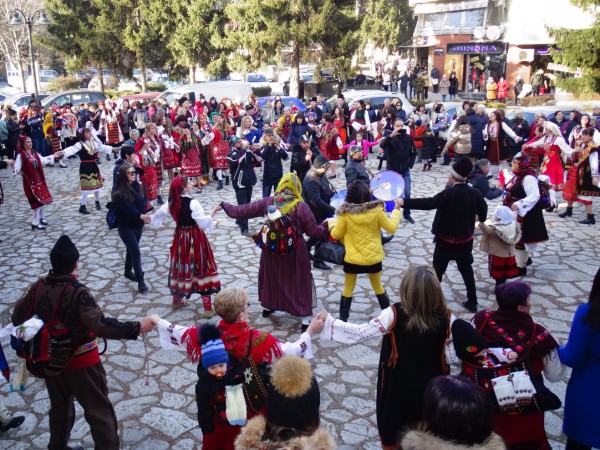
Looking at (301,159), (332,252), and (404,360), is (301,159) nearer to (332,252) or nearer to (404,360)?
(332,252)

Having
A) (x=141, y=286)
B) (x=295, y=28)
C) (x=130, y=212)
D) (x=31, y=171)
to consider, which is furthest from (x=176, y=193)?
(x=295, y=28)

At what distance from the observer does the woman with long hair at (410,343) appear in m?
3.73

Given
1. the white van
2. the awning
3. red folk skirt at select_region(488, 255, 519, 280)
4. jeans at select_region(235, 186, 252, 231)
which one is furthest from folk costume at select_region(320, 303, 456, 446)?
the awning

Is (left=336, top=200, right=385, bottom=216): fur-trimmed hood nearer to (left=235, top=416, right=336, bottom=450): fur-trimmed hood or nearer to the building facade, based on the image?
(left=235, top=416, right=336, bottom=450): fur-trimmed hood

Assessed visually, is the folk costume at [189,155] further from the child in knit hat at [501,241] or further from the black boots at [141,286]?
the child in knit hat at [501,241]

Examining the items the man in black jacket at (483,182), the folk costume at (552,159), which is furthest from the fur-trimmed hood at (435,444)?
the folk costume at (552,159)

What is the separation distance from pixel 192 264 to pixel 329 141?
800 cm

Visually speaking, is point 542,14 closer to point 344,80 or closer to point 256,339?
point 344,80

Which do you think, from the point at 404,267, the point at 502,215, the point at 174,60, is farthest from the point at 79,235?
the point at 174,60

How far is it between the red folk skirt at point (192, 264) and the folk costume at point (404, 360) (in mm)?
3258

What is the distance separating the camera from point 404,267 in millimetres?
8773

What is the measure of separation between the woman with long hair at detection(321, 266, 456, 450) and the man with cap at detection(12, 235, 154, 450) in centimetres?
162

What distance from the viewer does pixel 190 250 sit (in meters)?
6.89

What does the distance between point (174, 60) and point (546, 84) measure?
21.3 metres
